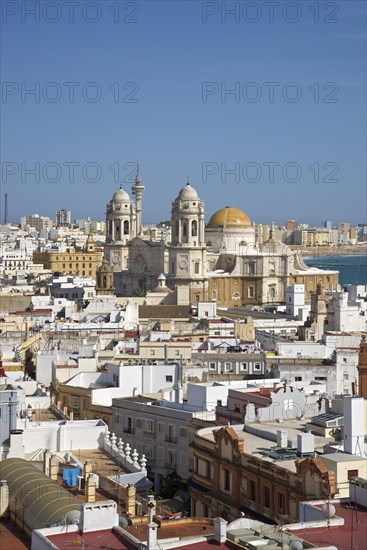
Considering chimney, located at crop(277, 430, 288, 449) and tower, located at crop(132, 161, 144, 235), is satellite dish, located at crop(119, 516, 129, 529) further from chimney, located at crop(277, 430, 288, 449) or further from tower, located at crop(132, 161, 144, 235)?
tower, located at crop(132, 161, 144, 235)

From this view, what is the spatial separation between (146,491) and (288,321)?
97.3 ft

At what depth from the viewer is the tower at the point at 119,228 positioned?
6631 cm

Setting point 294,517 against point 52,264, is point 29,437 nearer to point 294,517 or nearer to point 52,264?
point 294,517

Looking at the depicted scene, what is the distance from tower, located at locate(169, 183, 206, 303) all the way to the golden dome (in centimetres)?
858

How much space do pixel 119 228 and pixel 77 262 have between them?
17844 mm

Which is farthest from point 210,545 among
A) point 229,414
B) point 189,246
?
point 189,246

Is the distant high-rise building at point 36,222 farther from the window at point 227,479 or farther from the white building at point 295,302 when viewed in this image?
the window at point 227,479

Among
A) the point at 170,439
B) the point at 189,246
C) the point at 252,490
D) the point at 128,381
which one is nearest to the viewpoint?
the point at 252,490

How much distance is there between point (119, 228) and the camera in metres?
67.0

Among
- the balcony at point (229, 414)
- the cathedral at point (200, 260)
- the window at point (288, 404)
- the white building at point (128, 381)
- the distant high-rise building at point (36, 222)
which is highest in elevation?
the distant high-rise building at point (36, 222)

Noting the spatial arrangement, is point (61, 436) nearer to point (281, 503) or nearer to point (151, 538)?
point (281, 503)

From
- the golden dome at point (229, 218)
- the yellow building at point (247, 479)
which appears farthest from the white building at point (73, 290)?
the yellow building at point (247, 479)

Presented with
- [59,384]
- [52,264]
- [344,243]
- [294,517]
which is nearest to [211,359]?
[59,384]

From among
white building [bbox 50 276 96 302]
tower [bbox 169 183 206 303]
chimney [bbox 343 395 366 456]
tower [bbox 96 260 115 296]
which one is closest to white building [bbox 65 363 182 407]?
chimney [bbox 343 395 366 456]
